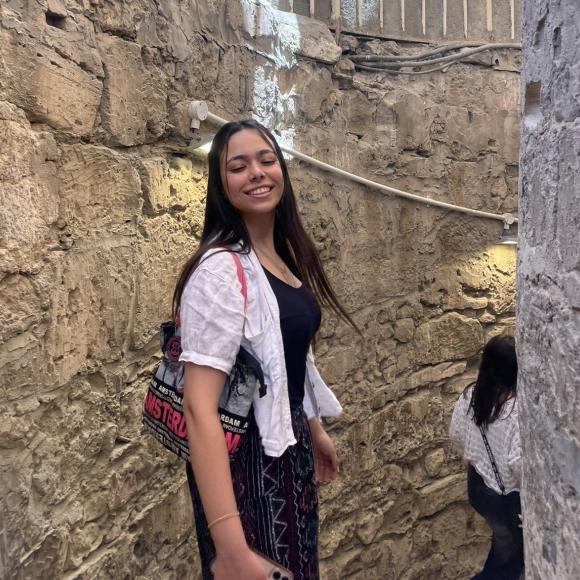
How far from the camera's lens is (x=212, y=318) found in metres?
1.12

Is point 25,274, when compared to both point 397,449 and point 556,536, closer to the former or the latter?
point 556,536

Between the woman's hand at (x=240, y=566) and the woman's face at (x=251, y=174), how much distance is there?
58 centimetres

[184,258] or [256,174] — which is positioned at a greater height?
[256,174]

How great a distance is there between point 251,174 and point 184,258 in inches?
30.7

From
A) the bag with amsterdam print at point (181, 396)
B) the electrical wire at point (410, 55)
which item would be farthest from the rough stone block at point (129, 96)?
the electrical wire at point (410, 55)

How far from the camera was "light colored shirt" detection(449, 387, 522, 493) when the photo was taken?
2168 millimetres

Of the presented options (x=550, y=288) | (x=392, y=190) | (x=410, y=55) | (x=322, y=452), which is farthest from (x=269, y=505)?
(x=410, y=55)

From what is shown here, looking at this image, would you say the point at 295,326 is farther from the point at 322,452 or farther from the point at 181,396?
the point at 322,452

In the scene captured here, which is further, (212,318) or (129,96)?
(129,96)

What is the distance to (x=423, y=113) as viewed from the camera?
10.8 ft

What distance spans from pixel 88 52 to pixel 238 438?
0.95 meters

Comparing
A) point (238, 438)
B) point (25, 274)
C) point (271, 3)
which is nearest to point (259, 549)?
point (238, 438)

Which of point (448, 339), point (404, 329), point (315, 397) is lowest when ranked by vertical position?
point (448, 339)

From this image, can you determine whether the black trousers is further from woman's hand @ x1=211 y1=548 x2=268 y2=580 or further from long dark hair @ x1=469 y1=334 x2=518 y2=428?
woman's hand @ x1=211 y1=548 x2=268 y2=580
